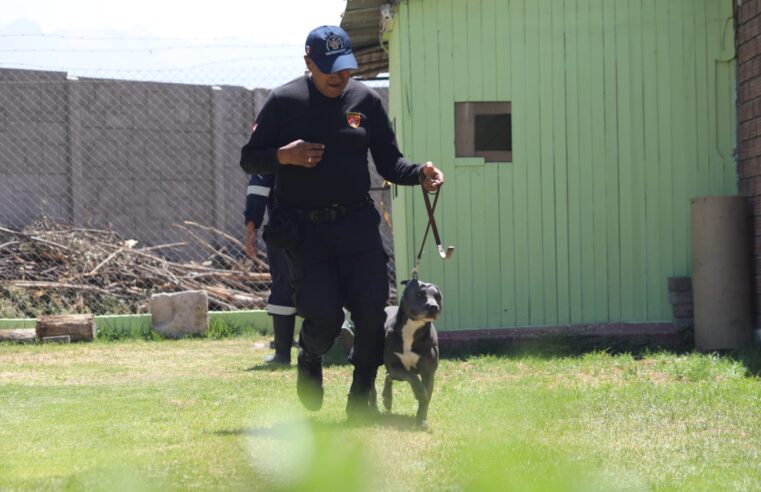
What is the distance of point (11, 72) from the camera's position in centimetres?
1266

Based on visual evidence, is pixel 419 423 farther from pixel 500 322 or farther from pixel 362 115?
Answer: pixel 500 322

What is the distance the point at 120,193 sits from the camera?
13062mm

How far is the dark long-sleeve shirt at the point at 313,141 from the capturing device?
18.4 feet

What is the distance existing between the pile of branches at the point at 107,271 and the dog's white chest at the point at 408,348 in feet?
21.6

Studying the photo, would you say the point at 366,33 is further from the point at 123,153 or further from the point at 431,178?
the point at 431,178

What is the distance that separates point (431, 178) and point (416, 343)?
0.85m

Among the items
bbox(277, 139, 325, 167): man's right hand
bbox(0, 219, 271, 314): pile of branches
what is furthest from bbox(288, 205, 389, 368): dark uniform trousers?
bbox(0, 219, 271, 314): pile of branches

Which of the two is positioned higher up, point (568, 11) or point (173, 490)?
point (568, 11)

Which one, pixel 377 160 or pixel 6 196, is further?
pixel 6 196

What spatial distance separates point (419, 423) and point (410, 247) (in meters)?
4.41

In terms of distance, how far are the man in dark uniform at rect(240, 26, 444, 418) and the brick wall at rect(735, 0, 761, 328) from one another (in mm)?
4612

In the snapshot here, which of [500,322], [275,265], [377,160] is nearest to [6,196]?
[275,265]

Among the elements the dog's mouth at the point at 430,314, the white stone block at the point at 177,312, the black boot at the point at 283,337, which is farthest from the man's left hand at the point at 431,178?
the white stone block at the point at 177,312

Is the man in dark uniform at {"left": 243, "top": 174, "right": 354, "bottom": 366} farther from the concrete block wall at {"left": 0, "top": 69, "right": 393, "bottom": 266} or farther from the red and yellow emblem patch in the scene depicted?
the concrete block wall at {"left": 0, "top": 69, "right": 393, "bottom": 266}
